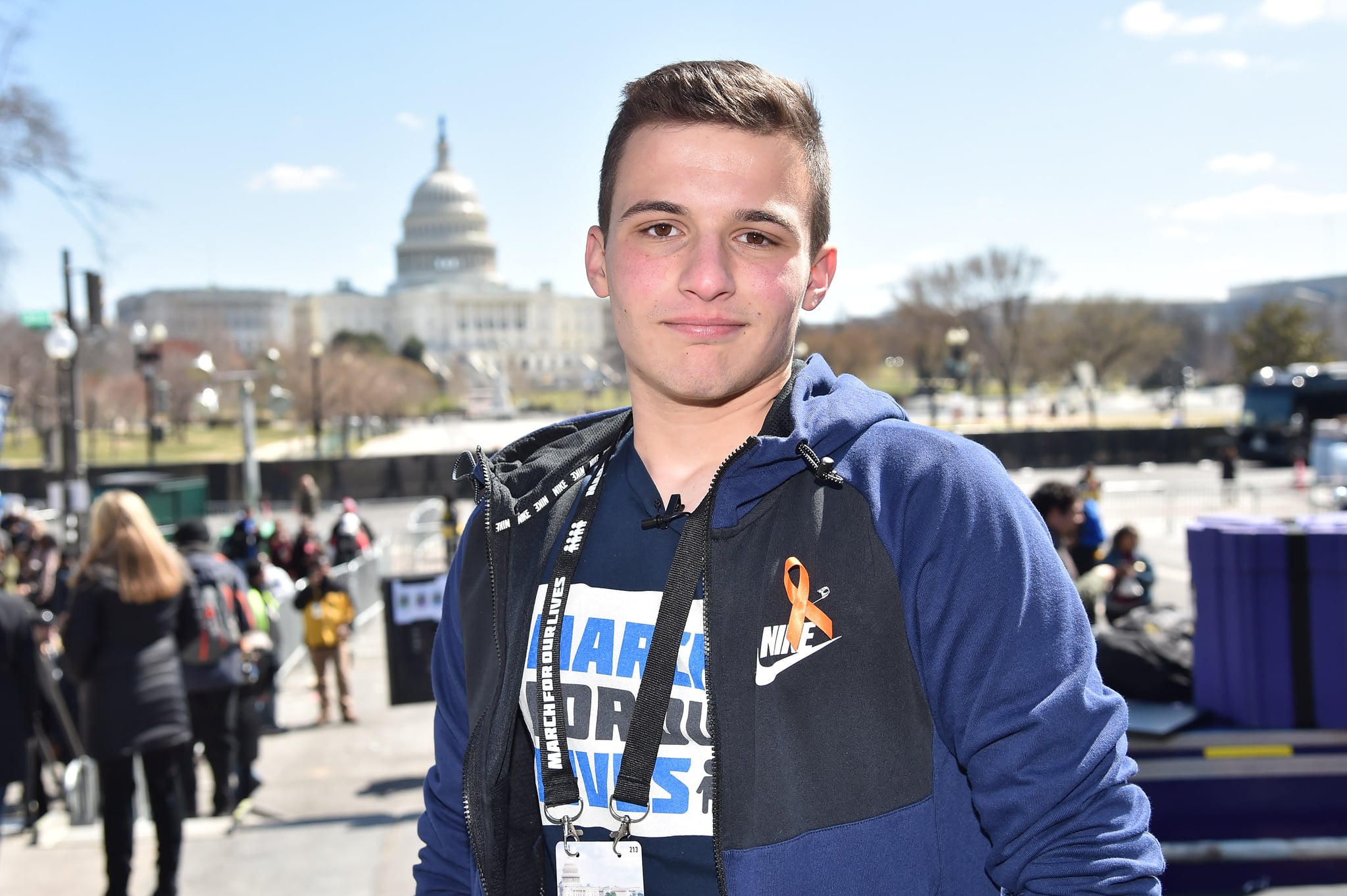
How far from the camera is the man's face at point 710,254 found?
62.5 inches

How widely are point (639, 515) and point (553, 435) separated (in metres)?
0.34

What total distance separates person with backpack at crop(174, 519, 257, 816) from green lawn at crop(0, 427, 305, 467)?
144 feet

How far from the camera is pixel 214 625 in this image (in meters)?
6.10

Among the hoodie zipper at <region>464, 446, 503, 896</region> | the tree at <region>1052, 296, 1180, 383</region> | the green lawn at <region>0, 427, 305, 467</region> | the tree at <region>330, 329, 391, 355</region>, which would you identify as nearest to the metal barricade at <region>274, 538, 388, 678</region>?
the hoodie zipper at <region>464, 446, 503, 896</region>

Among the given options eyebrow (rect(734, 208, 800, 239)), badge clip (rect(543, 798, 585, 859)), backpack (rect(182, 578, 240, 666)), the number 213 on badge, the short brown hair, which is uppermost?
the short brown hair

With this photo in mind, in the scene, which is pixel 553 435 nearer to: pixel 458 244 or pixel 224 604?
pixel 224 604

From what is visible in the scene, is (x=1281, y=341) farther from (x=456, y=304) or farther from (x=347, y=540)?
(x=456, y=304)

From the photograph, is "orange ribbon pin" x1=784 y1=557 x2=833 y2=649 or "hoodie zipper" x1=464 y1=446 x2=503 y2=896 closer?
"orange ribbon pin" x1=784 y1=557 x2=833 y2=649

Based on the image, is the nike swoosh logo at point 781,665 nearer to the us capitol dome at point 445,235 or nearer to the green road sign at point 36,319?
the green road sign at point 36,319

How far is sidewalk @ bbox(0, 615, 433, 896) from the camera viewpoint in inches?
219

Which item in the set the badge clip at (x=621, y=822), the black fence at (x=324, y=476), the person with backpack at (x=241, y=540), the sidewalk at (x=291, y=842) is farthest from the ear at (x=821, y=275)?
the black fence at (x=324, y=476)

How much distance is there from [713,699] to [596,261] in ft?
2.55

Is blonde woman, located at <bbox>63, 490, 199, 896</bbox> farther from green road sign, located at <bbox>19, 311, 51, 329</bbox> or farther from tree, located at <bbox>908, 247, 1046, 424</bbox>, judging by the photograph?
tree, located at <bbox>908, 247, 1046, 424</bbox>

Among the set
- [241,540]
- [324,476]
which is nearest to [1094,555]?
[241,540]
